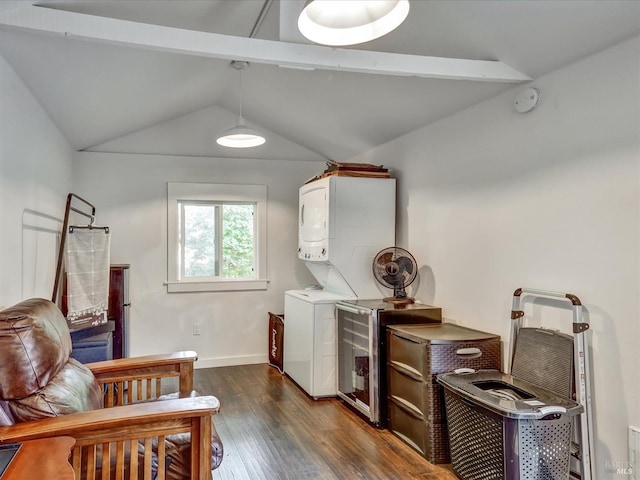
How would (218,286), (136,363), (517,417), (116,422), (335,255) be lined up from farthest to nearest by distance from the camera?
(218,286), (335,255), (136,363), (517,417), (116,422)

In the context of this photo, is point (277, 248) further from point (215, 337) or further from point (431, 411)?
point (431, 411)

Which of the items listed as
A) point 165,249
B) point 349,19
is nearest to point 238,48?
point 349,19

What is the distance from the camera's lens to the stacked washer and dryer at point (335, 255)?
3.80 metres


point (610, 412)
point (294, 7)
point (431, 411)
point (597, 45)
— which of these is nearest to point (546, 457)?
point (610, 412)

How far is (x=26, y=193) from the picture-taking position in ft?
8.84

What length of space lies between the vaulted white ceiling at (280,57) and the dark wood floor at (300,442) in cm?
222

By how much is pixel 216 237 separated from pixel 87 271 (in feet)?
5.43

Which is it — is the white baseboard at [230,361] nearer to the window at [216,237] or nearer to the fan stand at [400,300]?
the window at [216,237]

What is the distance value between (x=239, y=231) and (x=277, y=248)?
46 centimetres

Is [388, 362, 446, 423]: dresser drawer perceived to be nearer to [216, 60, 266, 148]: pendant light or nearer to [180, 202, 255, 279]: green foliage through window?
[216, 60, 266, 148]: pendant light

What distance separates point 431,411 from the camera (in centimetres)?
268

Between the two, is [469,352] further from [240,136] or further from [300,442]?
[240,136]

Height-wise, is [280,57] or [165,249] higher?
[280,57]

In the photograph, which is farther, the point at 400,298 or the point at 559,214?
the point at 400,298
